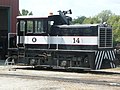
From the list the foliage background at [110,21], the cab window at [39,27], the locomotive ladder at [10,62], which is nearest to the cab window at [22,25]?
the cab window at [39,27]

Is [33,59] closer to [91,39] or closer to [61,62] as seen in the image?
[61,62]

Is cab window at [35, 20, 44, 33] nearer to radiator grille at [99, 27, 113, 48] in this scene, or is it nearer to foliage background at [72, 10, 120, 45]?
radiator grille at [99, 27, 113, 48]

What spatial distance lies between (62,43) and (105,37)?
2524mm

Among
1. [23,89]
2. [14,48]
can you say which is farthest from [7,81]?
[14,48]

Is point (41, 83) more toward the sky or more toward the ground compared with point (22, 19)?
more toward the ground

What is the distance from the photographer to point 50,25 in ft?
73.8

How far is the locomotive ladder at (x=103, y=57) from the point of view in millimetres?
20938

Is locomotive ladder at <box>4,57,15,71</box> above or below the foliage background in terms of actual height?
below

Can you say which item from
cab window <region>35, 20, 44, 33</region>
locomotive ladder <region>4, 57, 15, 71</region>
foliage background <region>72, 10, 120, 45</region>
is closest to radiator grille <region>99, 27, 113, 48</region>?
cab window <region>35, 20, 44, 33</region>

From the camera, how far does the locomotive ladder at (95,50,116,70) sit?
68.7 feet

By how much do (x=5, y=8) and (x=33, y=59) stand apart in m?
11.2

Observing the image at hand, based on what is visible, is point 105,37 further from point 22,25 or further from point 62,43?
point 22,25

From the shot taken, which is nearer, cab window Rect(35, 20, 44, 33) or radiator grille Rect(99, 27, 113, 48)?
radiator grille Rect(99, 27, 113, 48)

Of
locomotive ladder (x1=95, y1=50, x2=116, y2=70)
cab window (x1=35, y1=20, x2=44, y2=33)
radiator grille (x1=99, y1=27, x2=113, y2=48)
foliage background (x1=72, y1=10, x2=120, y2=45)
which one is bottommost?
locomotive ladder (x1=95, y1=50, x2=116, y2=70)
